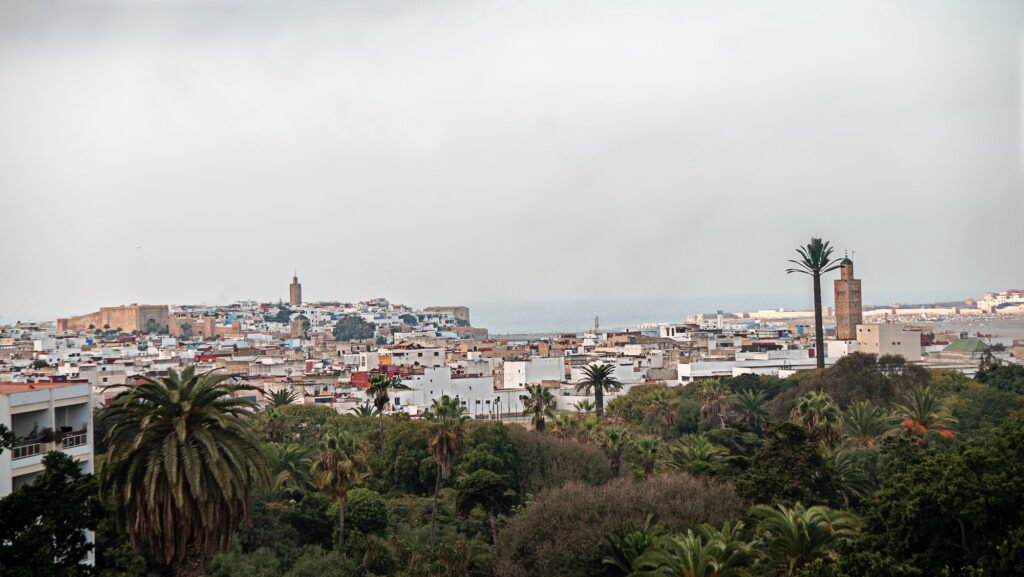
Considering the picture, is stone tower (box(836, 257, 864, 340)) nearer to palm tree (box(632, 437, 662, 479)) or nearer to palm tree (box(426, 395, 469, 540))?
palm tree (box(632, 437, 662, 479))

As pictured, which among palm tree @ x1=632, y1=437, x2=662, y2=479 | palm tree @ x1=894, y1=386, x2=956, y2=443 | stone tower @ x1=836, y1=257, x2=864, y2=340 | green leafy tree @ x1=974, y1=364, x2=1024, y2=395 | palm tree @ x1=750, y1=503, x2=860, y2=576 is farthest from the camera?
stone tower @ x1=836, y1=257, x2=864, y2=340

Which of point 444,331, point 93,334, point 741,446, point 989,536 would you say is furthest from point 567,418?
point 444,331

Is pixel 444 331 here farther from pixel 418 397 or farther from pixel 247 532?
pixel 247 532

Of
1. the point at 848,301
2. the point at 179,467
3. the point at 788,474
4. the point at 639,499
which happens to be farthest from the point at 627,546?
the point at 848,301

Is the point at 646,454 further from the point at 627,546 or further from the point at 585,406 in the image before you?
the point at 585,406

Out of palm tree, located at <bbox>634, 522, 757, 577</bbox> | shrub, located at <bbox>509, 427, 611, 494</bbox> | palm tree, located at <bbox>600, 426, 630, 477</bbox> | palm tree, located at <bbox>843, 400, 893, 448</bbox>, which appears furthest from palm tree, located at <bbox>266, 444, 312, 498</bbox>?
palm tree, located at <bbox>843, 400, 893, 448</bbox>
